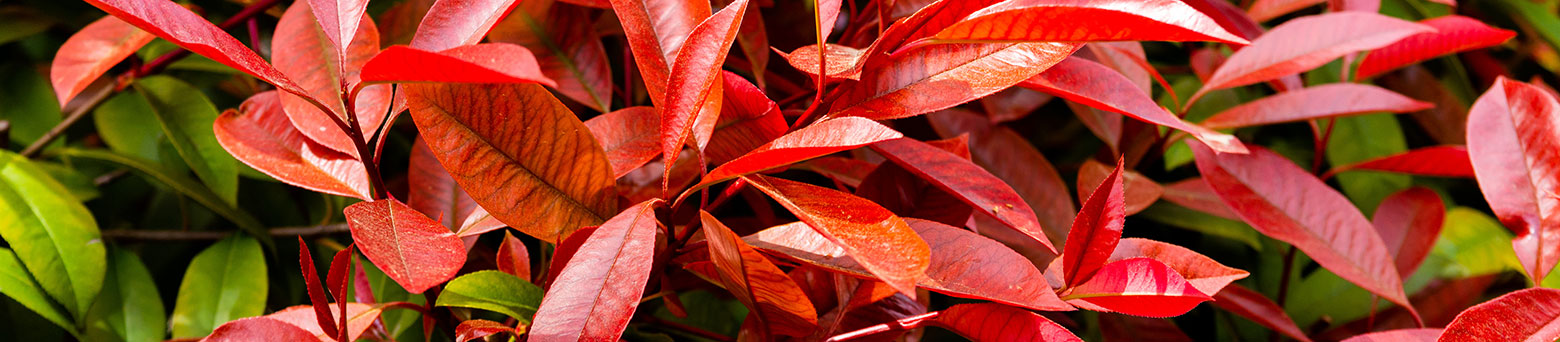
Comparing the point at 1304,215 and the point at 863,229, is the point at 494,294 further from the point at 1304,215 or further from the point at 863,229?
the point at 1304,215

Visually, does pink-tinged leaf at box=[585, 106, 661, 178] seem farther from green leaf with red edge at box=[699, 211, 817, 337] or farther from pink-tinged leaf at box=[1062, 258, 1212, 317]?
pink-tinged leaf at box=[1062, 258, 1212, 317]

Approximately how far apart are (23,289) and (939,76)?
60cm

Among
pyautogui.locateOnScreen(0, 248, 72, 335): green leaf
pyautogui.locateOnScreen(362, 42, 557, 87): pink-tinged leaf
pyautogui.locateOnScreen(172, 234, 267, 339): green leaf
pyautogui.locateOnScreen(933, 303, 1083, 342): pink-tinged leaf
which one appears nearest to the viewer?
Result: pyautogui.locateOnScreen(362, 42, 557, 87): pink-tinged leaf

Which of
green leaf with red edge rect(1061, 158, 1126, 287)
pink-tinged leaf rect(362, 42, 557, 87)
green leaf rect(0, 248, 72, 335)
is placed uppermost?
pink-tinged leaf rect(362, 42, 557, 87)

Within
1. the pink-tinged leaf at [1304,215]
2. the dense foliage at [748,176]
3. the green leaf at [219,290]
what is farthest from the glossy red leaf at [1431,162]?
the green leaf at [219,290]

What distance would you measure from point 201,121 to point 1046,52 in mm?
674

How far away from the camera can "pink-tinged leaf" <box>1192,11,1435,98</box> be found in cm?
65

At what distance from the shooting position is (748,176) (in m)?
0.41

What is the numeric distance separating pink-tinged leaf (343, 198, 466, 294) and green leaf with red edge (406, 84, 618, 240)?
1.1 inches

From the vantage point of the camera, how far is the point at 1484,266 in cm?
86

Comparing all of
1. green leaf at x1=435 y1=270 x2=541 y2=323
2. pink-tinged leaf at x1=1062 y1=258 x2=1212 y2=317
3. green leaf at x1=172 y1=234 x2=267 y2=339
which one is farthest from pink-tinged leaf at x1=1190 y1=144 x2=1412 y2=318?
green leaf at x1=172 y1=234 x2=267 y2=339

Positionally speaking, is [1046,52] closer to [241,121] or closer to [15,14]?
[241,121]

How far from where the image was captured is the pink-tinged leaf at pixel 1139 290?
0.40 m

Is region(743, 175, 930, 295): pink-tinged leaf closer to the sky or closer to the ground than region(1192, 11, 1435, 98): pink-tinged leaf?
closer to the ground
